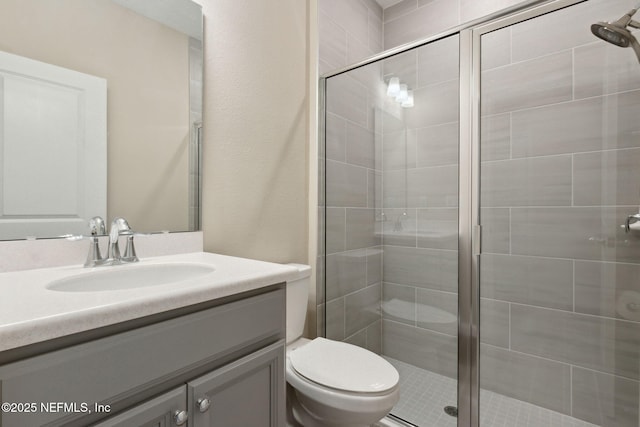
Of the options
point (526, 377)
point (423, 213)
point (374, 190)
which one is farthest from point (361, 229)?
point (526, 377)

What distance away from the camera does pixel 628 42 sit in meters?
1.20

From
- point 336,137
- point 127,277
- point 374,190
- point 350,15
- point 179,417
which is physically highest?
point 350,15

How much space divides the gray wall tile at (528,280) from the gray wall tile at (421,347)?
0.33 m

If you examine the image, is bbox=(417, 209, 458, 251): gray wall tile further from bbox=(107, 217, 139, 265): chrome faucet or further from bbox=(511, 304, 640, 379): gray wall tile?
bbox=(107, 217, 139, 265): chrome faucet

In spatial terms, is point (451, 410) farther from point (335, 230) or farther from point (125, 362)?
point (125, 362)

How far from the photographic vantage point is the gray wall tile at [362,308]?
1802mm

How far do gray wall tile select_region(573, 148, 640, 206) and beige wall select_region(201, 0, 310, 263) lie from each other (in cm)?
126

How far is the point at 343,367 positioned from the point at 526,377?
97 cm

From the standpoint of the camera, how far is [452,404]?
56.4 inches

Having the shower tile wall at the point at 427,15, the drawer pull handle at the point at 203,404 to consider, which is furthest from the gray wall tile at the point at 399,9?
the drawer pull handle at the point at 203,404

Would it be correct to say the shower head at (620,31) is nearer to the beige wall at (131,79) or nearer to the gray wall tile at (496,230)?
the gray wall tile at (496,230)

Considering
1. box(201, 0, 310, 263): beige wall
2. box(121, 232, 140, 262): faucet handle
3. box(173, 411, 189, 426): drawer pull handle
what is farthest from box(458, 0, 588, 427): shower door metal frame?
box(121, 232, 140, 262): faucet handle

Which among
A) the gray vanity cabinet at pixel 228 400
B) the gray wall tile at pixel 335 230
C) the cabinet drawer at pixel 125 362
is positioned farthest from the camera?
the gray wall tile at pixel 335 230

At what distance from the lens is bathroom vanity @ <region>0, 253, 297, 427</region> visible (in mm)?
517
